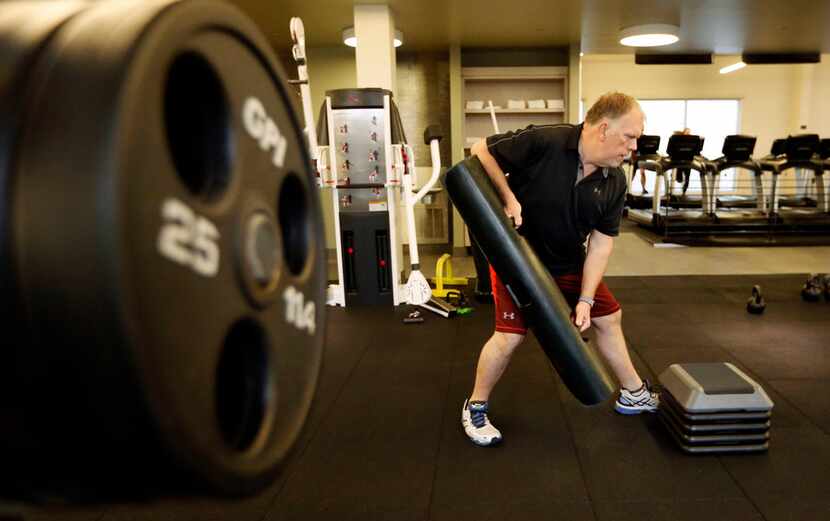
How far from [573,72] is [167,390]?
24.3 feet

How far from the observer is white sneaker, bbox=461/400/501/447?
2250mm

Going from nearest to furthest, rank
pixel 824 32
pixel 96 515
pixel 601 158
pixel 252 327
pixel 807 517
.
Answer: pixel 252 327 < pixel 807 517 < pixel 96 515 < pixel 601 158 < pixel 824 32

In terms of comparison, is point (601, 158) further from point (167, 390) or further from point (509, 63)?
point (509, 63)

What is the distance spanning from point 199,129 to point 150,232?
157 millimetres

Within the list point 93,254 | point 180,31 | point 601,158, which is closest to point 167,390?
point 93,254

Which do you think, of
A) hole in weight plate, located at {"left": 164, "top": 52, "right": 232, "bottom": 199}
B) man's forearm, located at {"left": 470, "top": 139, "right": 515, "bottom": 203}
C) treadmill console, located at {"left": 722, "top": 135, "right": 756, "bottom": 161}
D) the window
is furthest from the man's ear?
the window

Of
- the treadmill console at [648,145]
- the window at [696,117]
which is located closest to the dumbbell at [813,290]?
the treadmill console at [648,145]

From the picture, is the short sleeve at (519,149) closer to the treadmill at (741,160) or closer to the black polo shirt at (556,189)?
the black polo shirt at (556,189)

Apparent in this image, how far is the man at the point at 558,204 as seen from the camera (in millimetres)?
2045

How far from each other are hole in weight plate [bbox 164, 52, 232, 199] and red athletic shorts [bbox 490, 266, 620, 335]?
1.67 meters

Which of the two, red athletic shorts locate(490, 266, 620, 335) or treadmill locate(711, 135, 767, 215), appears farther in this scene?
treadmill locate(711, 135, 767, 215)

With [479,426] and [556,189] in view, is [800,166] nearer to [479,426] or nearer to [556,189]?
[556,189]

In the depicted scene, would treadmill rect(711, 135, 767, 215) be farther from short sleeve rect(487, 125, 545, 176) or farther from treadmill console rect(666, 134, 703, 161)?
short sleeve rect(487, 125, 545, 176)

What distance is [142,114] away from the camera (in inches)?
13.3
